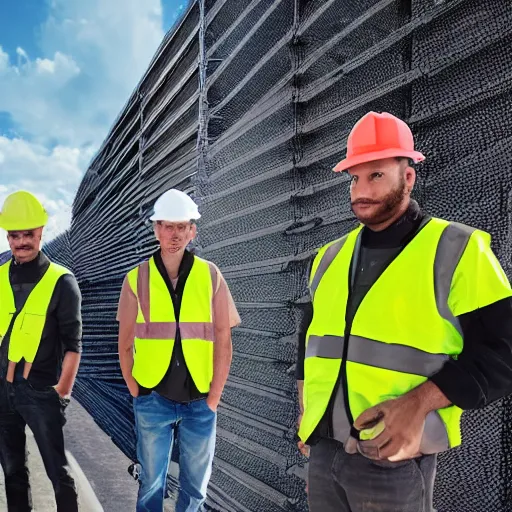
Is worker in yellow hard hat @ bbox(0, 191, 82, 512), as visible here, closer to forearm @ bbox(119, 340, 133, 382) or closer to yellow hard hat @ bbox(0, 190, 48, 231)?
yellow hard hat @ bbox(0, 190, 48, 231)

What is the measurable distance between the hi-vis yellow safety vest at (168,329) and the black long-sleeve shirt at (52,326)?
492mm

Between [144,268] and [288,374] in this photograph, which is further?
[288,374]

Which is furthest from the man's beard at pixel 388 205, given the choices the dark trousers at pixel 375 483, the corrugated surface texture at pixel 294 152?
the dark trousers at pixel 375 483

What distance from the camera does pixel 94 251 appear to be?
1138 centimetres

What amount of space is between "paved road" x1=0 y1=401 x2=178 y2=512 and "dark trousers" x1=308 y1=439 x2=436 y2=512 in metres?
2.22

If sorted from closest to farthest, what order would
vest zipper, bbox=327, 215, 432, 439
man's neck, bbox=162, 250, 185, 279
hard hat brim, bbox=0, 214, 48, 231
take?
vest zipper, bbox=327, 215, 432, 439 → man's neck, bbox=162, 250, 185, 279 → hard hat brim, bbox=0, 214, 48, 231

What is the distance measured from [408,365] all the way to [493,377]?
9.6 inches

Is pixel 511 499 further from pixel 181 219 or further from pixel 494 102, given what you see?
pixel 181 219

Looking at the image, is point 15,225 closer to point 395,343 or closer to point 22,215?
point 22,215

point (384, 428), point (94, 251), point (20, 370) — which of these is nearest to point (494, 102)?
point (384, 428)

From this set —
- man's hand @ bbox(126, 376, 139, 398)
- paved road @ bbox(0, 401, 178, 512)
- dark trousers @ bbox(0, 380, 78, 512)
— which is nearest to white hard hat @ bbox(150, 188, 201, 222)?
man's hand @ bbox(126, 376, 139, 398)

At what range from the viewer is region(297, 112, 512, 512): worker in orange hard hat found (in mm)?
1634

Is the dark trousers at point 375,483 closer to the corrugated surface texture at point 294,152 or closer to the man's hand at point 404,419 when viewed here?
the man's hand at point 404,419

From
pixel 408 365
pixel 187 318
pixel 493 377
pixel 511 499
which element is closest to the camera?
pixel 493 377
